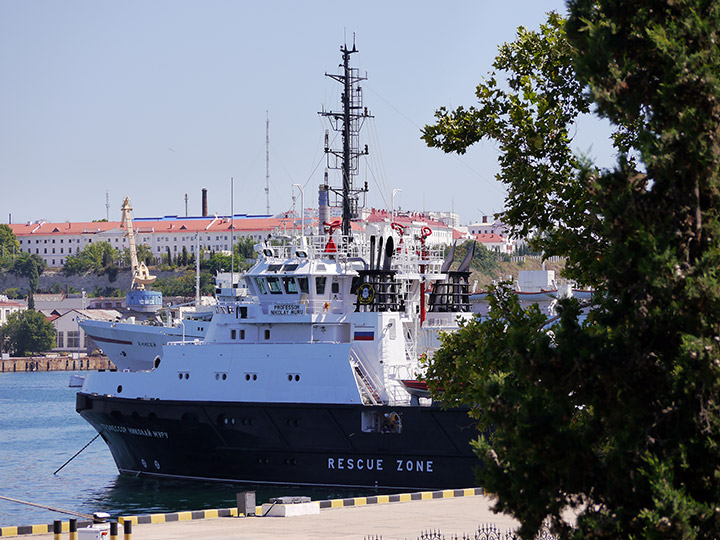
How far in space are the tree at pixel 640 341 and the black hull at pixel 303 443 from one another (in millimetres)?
16889

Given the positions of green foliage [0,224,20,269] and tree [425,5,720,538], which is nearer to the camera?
tree [425,5,720,538]

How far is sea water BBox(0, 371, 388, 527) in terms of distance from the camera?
95.9 feet

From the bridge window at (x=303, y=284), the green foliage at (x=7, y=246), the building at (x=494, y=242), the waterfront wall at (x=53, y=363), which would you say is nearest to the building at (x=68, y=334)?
the waterfront wall at (x=53, y=363)

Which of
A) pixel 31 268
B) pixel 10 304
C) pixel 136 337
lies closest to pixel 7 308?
pixel 10 304

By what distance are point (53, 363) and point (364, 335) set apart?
353 ft

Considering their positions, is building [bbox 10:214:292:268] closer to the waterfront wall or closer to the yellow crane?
the yellow crane

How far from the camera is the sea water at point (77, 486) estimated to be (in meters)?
29.2

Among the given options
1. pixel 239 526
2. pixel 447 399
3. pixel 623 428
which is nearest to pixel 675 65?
pixel 623 428

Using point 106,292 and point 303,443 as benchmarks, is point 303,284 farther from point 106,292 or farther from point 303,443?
point 106,292

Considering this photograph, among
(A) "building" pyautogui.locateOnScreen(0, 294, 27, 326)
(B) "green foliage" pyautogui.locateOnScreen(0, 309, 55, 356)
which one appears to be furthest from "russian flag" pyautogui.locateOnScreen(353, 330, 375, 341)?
(A) "building" pyautogui.locateOnScreen(0, 294, 27, 326)

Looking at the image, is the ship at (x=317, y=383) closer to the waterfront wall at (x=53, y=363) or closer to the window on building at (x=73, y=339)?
the waterfront wall at (x=53, y=363)

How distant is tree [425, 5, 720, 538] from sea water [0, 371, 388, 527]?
18.9 m

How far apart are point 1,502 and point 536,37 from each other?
23.7m

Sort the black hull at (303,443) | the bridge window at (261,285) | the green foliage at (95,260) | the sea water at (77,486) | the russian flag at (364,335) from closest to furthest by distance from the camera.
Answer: the black hull at (303,443) < the sea water at (77,486) < the russian flag at (364,335) < the bridge window at (261,285) < the green foliage at (95,260)
